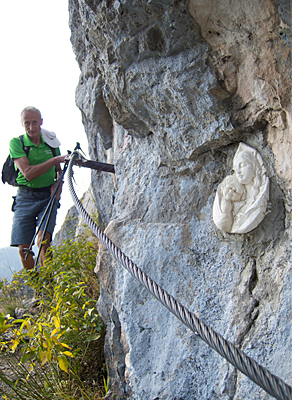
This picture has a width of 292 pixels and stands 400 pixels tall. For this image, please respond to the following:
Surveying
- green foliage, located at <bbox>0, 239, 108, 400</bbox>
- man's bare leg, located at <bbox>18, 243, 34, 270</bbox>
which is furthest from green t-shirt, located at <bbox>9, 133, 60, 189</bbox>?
green foliage, located at <bbox>0, 239, 108, 400</bbox>

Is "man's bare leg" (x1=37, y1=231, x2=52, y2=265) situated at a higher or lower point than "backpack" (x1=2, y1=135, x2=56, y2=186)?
lower

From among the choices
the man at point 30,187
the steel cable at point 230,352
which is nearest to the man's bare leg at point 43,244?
the man at point 30,187

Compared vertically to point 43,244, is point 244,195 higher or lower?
higher

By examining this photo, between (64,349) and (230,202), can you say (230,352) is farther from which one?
(64,349)

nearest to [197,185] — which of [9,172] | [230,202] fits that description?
[230,202]

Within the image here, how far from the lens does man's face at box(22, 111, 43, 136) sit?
4.14 m

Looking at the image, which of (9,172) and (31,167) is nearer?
(31,167)

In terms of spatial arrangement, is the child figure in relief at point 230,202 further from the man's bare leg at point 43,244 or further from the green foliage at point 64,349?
the man's bare leg at point 43,244

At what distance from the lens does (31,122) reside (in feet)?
13.6

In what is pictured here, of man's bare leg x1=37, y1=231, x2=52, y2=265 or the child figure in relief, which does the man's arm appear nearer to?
man's bare leg x1=37, y1=231, x2=52, y2=265

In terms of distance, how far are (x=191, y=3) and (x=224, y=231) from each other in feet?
4.59

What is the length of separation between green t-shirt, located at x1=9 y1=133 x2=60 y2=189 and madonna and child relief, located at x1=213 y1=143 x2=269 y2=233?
283 cm

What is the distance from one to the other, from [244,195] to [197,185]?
1.38 feet

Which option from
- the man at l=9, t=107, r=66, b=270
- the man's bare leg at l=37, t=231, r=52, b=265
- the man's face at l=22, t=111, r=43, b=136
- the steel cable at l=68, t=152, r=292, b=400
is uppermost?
the man's face at l=22, t=111, r=43, b=136
